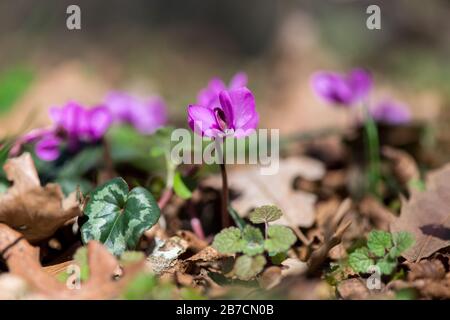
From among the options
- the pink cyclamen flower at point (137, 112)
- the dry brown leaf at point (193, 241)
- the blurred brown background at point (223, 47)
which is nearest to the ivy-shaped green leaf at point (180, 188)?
the dry brown leaf at point (193, 241)

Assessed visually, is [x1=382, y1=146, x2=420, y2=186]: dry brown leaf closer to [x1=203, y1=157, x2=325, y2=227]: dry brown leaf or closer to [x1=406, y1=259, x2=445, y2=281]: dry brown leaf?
[x1=203, y1=157, x2=325, y2=227]: dry brown leaf

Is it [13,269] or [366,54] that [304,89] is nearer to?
[366,54]

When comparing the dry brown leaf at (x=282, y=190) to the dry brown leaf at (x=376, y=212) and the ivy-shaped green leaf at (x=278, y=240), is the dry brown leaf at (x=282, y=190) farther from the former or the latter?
the ivy-shaped green leaf at (x=278, y=240)

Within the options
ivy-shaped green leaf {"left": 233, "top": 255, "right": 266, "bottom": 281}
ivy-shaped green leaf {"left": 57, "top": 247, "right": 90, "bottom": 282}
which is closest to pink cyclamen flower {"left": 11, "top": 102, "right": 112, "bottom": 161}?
ivy-shaped green leaf {"left": 57, "top": 247, "right": 90, "bottom": 282}

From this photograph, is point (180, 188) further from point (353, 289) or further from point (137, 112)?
point (137, 112)

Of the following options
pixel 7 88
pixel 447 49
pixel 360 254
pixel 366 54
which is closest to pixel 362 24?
pixel 366 54

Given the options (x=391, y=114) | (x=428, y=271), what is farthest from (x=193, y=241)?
(x=391, y=114)
